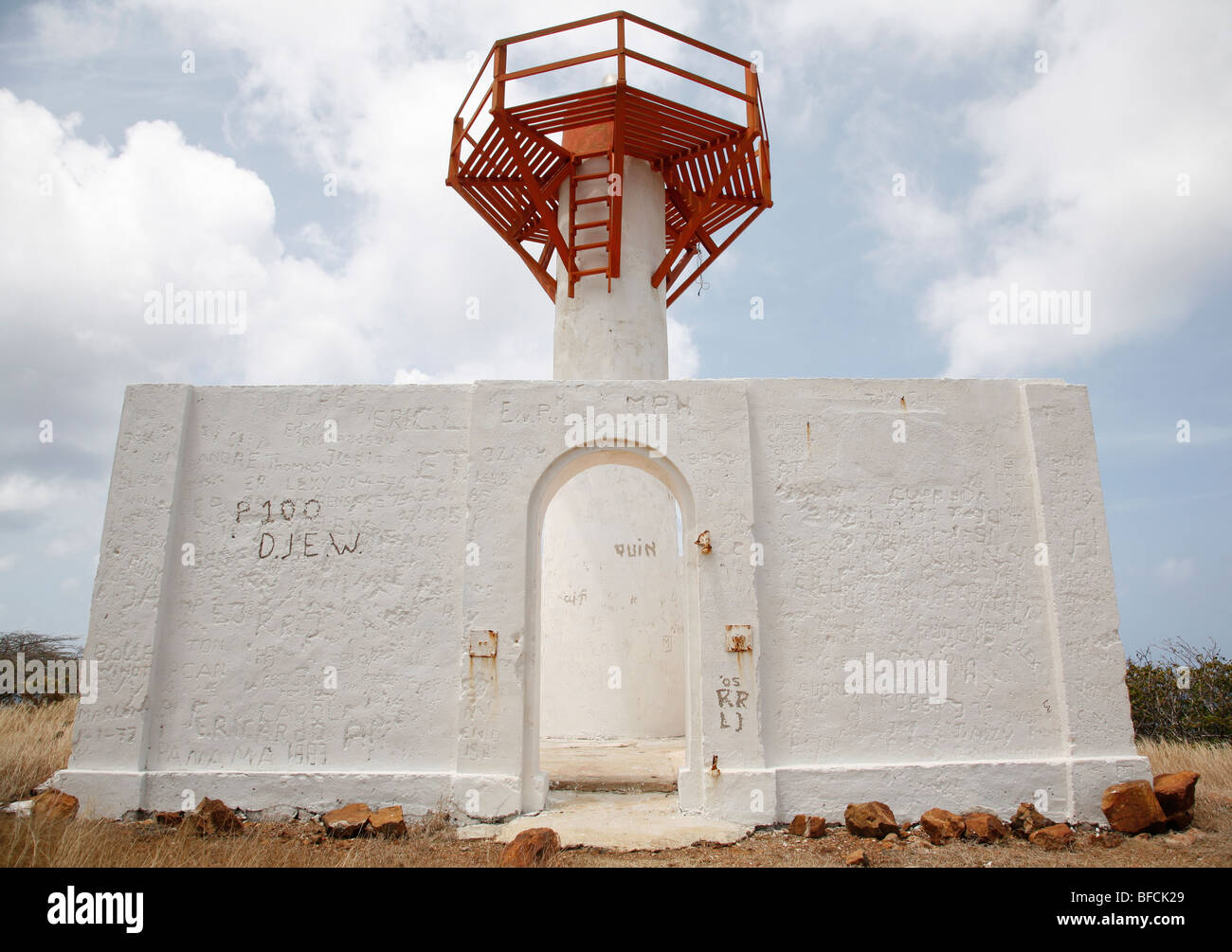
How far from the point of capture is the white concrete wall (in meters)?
10.9

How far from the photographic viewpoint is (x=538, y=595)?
737cm

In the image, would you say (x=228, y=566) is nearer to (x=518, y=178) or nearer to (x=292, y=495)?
(x=292, y=495)

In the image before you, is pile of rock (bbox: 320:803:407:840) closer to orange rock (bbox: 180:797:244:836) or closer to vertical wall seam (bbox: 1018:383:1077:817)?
orange rock (bbox: 180:797:244:836)

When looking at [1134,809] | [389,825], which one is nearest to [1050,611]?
[1134,809]

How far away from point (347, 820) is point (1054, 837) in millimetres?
5715

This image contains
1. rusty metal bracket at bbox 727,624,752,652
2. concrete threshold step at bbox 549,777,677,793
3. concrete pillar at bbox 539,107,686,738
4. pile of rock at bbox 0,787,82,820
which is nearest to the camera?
pile of rock at bbox 0,787,82,820

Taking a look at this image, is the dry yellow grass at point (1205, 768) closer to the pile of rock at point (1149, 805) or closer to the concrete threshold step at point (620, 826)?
the pile of rock at point (1149, 805)

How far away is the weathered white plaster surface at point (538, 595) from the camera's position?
22.7 ft

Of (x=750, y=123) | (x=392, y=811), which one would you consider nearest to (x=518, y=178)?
(x=750, y=123)

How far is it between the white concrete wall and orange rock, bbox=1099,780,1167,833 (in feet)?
17.0

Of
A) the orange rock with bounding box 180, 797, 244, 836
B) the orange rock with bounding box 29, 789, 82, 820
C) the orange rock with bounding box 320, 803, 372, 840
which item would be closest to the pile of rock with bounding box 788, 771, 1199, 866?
the orange rock with bounding box 320, 803, 372, 840

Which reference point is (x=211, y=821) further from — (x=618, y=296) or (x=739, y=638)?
(x=618, y=296)

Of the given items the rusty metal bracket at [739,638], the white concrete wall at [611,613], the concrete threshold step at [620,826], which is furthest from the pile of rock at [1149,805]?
the white concrete wall at [611,613]
